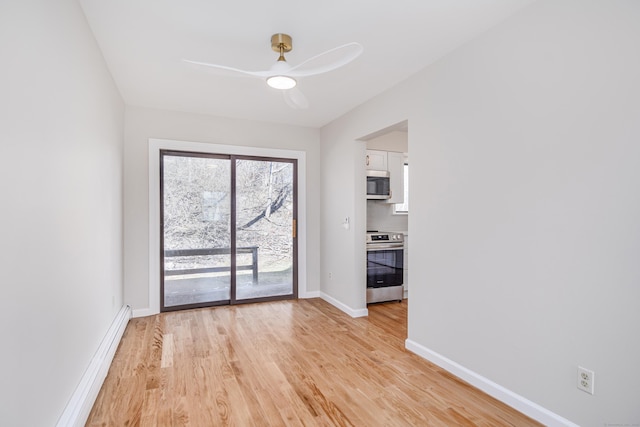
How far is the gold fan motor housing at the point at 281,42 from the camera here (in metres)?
2.29

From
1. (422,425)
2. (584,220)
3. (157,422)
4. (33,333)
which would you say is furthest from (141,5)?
(422,425)

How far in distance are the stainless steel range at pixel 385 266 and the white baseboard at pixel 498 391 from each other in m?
1.52

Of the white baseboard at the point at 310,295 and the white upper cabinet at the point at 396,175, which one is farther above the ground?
the white upper cabinet at the point at 396,175

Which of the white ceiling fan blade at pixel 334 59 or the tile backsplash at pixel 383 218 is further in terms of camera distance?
the tile backsplash at pixel 383 218

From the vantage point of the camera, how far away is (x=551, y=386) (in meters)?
1.88

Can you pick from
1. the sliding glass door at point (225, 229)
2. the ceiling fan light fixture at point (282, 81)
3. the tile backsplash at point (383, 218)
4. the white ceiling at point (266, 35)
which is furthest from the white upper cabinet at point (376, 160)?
the ceiling fan light fixture at point (282, 81)

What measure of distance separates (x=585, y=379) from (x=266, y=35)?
Result: 288 cm

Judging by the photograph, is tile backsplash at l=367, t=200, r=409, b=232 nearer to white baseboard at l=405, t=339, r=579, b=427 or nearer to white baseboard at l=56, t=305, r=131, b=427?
white baseboard at l=405, t=339, r=579, b=427

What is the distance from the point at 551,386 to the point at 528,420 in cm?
26

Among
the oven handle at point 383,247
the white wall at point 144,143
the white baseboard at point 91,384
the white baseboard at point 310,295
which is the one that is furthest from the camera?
the white baseboard at point 310,295

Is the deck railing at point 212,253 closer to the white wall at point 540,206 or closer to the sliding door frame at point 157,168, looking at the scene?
the sliding door frame at point 157,168

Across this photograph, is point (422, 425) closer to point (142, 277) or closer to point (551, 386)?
point (551, 386)

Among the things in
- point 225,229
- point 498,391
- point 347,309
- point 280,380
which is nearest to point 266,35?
point 280,380

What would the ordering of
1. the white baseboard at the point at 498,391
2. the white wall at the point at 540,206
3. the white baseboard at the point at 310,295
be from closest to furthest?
the white wall at the point at 540,206 → the white baseboard at the point at 498,391 → the white baseboard at the point at 310,295
